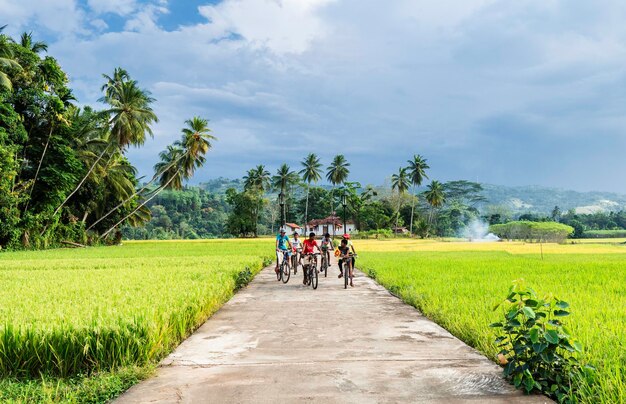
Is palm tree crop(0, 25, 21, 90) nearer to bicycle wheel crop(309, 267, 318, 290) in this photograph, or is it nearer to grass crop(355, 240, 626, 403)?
bicycle wheel crop(309, 267, 318, 290)

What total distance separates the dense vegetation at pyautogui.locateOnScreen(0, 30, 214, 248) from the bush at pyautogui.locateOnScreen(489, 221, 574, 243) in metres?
Answer: 49.0

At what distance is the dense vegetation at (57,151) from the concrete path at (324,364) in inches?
1046

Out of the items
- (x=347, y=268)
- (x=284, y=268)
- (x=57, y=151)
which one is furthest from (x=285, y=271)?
(x=57, y=151)

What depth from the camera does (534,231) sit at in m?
67.7

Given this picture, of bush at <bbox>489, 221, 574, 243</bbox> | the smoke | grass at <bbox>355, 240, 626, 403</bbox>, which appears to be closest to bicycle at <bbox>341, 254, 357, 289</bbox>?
grass at <bbox>355, 240, 626, 403</bbox>

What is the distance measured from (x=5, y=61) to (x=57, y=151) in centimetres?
888

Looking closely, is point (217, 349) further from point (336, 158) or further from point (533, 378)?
point (336, 158)

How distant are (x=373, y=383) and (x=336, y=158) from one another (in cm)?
7977

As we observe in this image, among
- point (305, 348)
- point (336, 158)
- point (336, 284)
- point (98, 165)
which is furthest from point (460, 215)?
point (305, 348)

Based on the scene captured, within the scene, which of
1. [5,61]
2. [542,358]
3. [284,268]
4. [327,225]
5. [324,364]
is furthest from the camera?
[327,225]

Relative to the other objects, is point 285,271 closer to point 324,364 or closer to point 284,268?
point 284,268

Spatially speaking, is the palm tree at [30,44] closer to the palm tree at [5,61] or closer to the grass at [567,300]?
the palm tree at [5,61]

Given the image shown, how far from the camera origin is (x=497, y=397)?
12.8 ft

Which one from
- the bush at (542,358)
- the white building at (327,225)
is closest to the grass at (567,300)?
the bush at (542,358)
